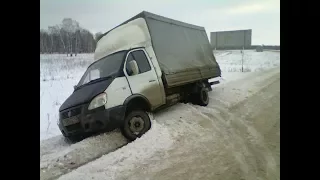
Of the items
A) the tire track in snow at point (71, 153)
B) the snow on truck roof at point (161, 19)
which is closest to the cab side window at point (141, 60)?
the snow on truck roof at point (161, 19)

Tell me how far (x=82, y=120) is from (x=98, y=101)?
149 mm

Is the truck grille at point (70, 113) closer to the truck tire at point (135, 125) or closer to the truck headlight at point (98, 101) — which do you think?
the truck headlight at point (98, 101)

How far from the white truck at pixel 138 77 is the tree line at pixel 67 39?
8 centimetres

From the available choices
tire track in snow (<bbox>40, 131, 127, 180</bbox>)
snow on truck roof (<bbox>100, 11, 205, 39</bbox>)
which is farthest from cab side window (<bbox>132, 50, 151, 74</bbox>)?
tire track in snow (<bbox>40, 131, 127, 180</bbox>)

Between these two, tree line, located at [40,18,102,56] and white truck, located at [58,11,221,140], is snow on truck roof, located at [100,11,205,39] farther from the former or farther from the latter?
tree line, located at [40,18,102,56]

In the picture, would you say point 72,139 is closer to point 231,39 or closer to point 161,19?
point 161,19

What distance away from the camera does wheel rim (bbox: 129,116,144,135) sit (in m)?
1.97

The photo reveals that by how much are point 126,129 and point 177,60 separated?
0.63 m

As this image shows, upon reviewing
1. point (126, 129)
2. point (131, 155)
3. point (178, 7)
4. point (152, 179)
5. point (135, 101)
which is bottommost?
point (152, 179)

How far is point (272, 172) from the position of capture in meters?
1.91

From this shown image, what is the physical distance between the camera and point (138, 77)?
6.59ft

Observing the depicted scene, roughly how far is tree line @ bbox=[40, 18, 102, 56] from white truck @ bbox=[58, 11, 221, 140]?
81 millimetres

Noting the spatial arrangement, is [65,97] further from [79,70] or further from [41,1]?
[41,1]
